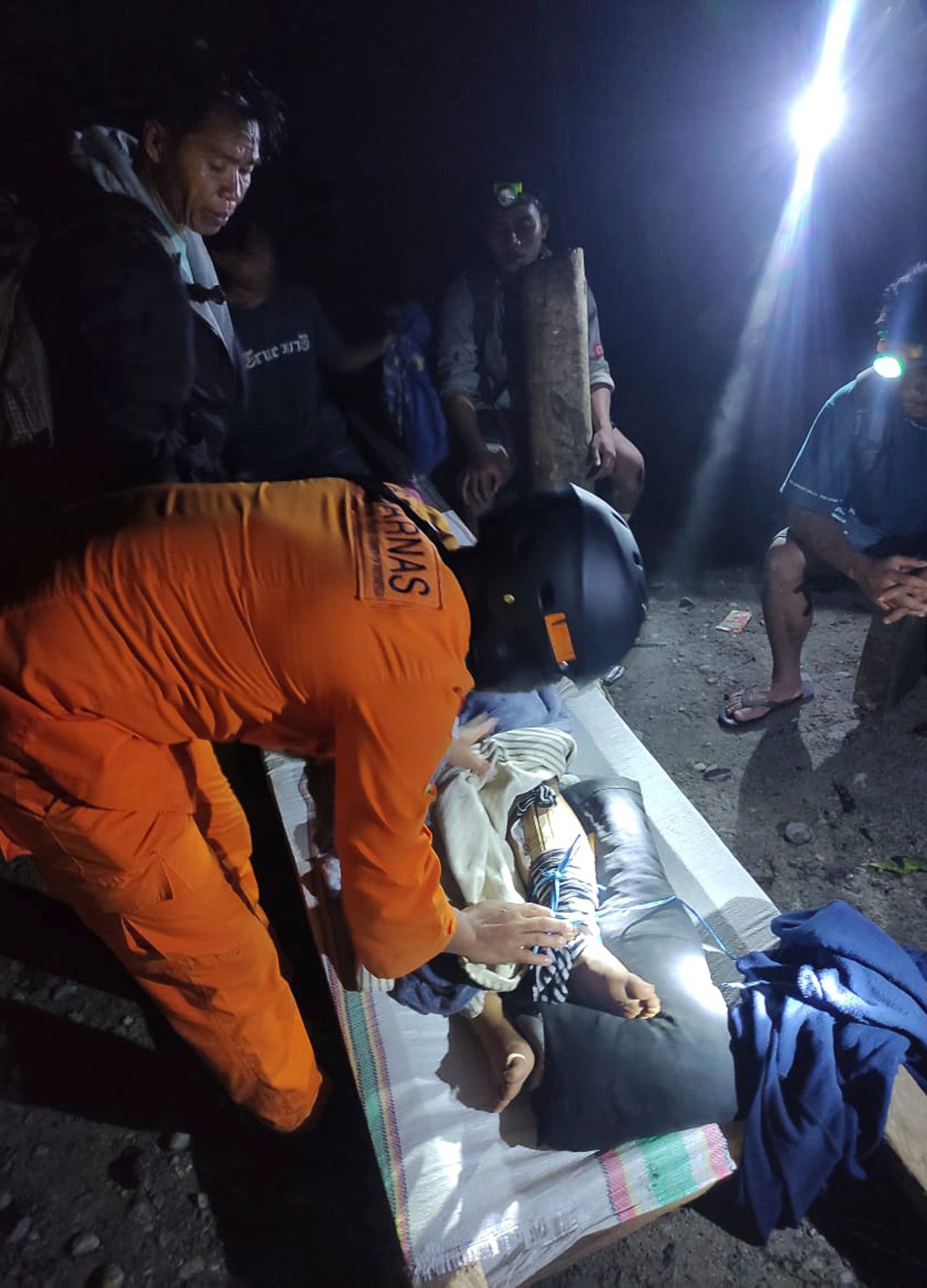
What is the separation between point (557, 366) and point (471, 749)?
6.21ft

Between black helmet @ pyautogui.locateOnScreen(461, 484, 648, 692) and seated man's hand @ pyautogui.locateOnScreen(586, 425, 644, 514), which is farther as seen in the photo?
seated man's hand @ pyautogui.locateOnScreen(586, 425, 644, 514)

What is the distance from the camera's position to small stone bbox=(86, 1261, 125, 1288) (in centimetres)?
206

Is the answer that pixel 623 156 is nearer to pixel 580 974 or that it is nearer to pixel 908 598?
pixel 908 598

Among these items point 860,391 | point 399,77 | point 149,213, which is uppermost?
point 399,77

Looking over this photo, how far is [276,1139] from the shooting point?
2.34m

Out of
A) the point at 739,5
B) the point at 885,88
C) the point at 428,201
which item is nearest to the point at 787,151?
the point at 885,88

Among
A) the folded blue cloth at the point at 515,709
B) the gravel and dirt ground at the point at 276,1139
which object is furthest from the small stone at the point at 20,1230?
the folded blue cloth at the point at 515,709

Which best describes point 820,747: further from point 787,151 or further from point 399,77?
point 399,77

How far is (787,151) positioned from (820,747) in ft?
11.9

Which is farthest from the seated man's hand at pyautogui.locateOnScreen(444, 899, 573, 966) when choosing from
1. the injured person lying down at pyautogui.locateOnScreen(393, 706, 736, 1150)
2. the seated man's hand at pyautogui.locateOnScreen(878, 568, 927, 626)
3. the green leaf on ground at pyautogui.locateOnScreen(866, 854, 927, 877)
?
the seated man's hand at pyautogui.locateOnScreen(878, 568, 927, 626)

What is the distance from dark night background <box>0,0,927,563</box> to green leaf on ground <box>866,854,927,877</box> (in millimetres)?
2380

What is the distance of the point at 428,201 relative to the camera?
436 centimetres

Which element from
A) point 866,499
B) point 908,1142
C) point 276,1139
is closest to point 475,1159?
point 276,1139

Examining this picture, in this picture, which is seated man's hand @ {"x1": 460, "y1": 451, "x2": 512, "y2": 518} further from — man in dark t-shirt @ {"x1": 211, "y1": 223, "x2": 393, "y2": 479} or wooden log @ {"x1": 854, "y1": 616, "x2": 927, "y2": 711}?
wooden log @ {"x1": 854, "y1": 616, "x2": 927, "y2": 711}
